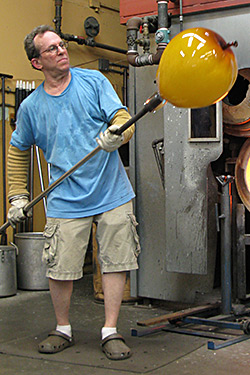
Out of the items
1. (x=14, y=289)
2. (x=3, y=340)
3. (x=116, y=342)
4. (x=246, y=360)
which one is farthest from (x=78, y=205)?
(x=14, y=289)

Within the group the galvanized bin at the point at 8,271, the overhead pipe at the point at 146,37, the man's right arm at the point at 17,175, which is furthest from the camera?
the galvanized bin at the point at 8,271

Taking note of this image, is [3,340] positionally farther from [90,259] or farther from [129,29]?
[90,259]

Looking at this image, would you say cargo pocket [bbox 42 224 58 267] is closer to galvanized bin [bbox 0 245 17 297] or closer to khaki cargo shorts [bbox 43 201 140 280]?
khaki cargo shorts [bbox 43 201 140 280]

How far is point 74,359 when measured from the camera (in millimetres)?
2926

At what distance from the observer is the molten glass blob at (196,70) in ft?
8.01

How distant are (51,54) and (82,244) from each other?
1039 millimetres


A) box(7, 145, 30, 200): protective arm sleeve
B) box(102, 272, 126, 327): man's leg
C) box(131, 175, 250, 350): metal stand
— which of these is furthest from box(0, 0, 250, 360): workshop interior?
box(102, 272, 126, 327): man's leg

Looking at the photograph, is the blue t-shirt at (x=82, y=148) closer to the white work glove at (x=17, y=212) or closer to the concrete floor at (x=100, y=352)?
the white work glove at (x=17, y=212)

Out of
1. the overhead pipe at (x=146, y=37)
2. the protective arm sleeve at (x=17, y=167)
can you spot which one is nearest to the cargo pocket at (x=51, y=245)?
the protective arm sleeve at (x=17, y=167)

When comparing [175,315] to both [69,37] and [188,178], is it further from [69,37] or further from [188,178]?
[69,37]

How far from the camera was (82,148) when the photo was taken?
3.10 metres

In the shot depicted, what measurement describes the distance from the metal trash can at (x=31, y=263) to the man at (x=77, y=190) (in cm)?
186

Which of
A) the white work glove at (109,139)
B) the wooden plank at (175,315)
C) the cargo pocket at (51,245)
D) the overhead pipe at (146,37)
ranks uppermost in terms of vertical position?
the overhead pipe at (146,37)

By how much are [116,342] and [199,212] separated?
1118mm
